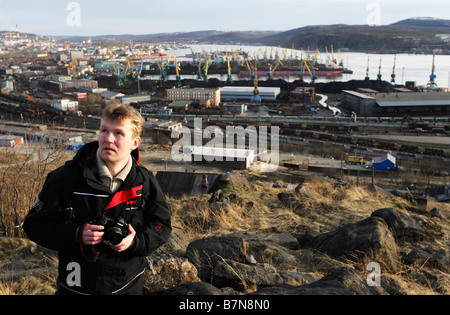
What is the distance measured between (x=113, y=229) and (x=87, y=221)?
81 millimetres

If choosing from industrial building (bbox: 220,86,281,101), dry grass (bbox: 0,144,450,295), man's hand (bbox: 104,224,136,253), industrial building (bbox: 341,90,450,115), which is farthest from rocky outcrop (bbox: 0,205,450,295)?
industrial building (bbox: 220,86,281,101)

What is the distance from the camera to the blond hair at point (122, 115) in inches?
32.4

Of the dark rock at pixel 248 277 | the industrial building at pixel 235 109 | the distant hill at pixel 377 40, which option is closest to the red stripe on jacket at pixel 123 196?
the dark rock at pixel 248 277

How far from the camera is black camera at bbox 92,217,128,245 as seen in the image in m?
0.76

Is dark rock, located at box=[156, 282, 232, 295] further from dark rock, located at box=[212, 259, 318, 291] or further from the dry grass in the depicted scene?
the dry grass

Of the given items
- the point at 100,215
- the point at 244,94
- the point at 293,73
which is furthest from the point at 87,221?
the point at 293,73

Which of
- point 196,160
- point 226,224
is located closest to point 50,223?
point 226,224

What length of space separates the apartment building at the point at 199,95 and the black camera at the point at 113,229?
66.5 feet

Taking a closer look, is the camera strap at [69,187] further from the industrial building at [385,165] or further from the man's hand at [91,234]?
the industrial building at [385,165]

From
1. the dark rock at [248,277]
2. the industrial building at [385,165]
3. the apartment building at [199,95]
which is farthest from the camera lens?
the apartment building at [199,95]

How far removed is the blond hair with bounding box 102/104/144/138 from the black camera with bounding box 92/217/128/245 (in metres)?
0.19

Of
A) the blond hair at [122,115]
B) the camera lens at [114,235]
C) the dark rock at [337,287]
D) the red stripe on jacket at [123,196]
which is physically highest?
the blond hair at [122,115]

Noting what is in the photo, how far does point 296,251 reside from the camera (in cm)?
176

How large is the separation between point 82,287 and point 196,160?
29.1ft
